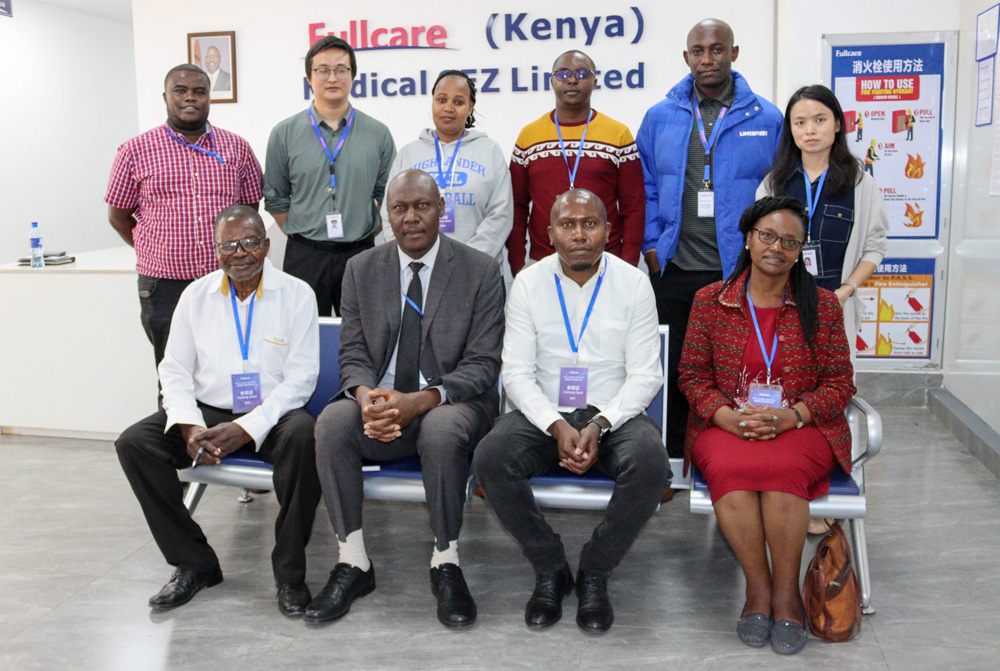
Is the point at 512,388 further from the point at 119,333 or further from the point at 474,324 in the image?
the point at 119,333

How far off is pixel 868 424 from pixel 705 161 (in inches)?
50.3

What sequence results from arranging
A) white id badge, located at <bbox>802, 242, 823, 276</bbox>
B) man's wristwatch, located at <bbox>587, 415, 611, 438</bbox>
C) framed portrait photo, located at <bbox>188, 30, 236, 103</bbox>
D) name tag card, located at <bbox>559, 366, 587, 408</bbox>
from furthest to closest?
1. framed portrait photo, located at <bbox>188, 30, 236, 103</bbox>
2. white id badge, located at <bbox>802, 242, 823, 276</bbox>
3. name tag card, located at <bbox>559, 366, 587, 408</bbox>
4. man's wristwatch, located at <bbox>587, 415, 611, 438</bbox>

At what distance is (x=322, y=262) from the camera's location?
3.92 meters

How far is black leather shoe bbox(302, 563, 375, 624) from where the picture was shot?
2803 millimetres

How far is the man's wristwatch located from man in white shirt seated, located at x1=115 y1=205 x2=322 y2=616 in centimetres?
95

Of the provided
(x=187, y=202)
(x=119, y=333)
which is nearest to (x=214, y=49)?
(x=119, y=333)

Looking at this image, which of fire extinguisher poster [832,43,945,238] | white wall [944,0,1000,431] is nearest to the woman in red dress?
white wall [944,0,1000,431]

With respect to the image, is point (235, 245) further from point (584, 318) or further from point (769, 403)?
point (769, 403)

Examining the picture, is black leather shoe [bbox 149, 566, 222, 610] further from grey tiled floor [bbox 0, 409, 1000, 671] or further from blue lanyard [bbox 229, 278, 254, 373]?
blue lanyard [bbox 229, 278, 254, 373]

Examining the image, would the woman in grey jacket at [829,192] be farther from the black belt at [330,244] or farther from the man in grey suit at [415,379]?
the black belt at [330,244]

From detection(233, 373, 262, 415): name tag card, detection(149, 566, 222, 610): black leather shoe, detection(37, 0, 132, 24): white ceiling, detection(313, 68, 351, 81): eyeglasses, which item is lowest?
detection(149, 566, 222, 610): black leather shoe

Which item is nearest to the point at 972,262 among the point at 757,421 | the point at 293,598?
the point at 757,421

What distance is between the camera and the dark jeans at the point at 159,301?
384cm

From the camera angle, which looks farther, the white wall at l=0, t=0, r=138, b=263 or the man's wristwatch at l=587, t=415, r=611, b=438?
the white wall at l=0, t=0, r=138, b=263
